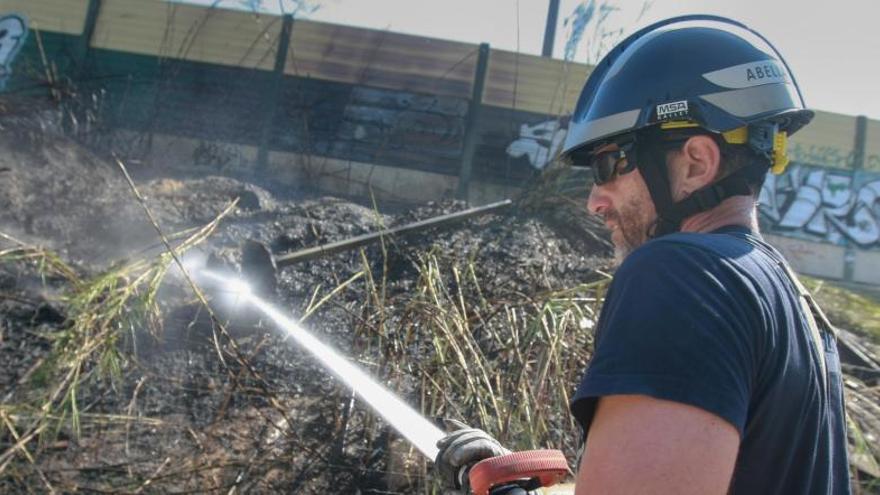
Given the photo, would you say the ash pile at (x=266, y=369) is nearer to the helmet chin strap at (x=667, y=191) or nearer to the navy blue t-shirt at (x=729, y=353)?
the helmet chin strap at (x=667, y=191)

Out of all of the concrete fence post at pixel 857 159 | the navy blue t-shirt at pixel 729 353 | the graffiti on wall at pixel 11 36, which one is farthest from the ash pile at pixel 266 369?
the concrete fence post at pixel 857 159

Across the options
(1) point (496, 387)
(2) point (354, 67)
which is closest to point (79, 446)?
(1) point (496, 387)

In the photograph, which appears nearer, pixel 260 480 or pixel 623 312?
pixel 623 312

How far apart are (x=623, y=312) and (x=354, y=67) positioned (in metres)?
11.8

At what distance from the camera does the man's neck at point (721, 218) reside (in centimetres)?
140

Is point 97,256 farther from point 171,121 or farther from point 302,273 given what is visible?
point 171,121

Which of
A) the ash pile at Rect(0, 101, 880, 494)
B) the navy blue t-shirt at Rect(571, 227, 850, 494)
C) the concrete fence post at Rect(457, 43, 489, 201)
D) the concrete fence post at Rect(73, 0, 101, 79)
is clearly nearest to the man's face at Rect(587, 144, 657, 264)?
the navy blue t-shirt at Rect(571, 227, 850, 494)

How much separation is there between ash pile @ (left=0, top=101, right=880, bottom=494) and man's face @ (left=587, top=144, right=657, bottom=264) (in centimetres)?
169

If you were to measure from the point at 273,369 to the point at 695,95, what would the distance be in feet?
11.6

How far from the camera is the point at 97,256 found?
6.24m

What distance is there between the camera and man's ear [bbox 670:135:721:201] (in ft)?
4.63

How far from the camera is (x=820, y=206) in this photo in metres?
13.3

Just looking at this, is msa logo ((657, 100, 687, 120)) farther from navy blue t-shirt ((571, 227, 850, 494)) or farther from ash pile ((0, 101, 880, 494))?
ash pile ((0, 101, 880, 494))

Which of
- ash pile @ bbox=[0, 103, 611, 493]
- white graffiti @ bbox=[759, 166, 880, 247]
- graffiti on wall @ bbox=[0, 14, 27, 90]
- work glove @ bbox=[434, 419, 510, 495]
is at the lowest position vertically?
ash pile @ bbox=[0, 103, 611, 493]
